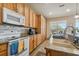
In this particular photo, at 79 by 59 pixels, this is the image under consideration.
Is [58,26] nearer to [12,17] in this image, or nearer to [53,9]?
[53,9]

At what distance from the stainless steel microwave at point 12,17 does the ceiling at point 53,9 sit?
0.52 meters

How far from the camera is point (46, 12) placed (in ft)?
5.58

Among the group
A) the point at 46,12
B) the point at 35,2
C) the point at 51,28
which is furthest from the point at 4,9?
the point at 51,28

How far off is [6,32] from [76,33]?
1529 mm

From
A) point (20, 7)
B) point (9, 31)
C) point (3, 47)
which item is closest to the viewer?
point (3, 47)

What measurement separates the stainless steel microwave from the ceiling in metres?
0.52

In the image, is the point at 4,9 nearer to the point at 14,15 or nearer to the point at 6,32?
the point at 14,15

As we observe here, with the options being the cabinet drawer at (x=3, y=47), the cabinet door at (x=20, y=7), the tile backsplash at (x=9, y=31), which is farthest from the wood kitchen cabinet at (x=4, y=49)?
the cabinet door at (x=20, y=7)

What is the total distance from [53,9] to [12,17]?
0.88m

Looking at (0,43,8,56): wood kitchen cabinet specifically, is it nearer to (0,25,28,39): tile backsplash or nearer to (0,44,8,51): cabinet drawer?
(0,44,8,51): cabinet drawer

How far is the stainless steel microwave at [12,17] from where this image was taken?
5.94 ft

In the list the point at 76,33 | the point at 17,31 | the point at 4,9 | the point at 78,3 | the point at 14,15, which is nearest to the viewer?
the point at 76,33

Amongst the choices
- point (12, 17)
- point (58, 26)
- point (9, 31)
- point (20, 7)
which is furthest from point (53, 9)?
point (9, 31)

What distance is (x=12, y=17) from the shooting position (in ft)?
6.77
